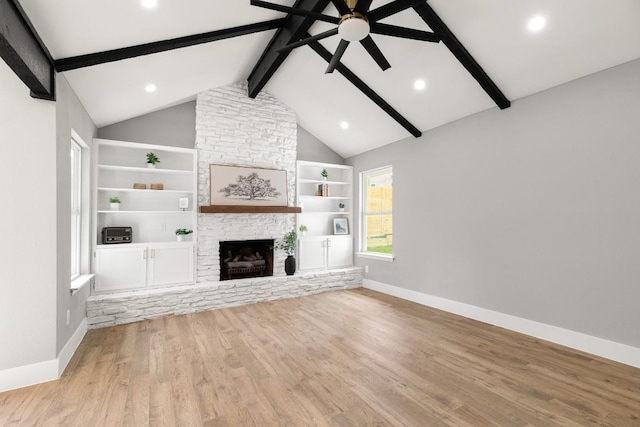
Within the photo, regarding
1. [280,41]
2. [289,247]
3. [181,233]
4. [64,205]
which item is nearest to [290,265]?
[289,247]

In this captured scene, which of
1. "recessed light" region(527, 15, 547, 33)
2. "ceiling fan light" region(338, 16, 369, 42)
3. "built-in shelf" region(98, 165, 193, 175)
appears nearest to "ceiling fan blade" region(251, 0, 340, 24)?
"ceiling fan light" region(338, 16, 369, 42)

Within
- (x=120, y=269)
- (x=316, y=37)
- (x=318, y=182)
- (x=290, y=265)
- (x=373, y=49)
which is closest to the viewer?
(x=316, y=37)

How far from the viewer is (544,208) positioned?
3420 millimetres

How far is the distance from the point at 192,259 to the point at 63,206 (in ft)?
6.90

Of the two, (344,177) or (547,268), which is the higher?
(344,177)

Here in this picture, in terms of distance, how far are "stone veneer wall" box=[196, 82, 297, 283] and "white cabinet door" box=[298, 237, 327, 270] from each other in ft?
1.22

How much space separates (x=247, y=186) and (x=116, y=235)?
6.64 ft

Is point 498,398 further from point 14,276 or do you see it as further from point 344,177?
point 344,177

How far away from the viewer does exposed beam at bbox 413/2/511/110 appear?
9.93ft

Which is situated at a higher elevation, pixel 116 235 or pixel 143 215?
pixel 143 215

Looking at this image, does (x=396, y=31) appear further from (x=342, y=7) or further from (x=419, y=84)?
(x=419, y=84)

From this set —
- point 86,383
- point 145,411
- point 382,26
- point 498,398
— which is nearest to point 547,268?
point 498,398

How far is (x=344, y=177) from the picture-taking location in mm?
6598

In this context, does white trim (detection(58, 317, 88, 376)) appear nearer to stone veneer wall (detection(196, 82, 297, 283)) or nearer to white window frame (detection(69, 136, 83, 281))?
white window frame (detection(69, 136, 83, 281))
